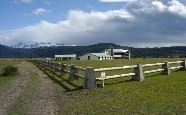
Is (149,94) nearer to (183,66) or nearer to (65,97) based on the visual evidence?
(65,97)

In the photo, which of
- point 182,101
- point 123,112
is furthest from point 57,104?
point 182,101

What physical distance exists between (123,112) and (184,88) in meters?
6.43

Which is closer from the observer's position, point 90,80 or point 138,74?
point 90,80

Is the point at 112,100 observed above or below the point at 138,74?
below

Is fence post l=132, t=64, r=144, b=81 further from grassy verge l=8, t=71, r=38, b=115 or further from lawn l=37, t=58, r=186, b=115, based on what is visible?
grassy verge l=8, t=71, r=38, b=115

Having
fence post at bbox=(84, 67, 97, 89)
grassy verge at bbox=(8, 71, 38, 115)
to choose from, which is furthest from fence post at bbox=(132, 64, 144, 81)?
grassy verge at bbox=(8, 71, 38, 115)

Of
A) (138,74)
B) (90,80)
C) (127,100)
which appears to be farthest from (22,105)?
(138,74)

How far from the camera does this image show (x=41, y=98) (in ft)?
61.7

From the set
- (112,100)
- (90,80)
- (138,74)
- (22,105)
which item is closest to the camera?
(22,105)

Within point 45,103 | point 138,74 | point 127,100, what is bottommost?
point 45,103

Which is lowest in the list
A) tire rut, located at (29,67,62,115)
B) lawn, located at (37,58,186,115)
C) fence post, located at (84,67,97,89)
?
tire rut, located at (29,67,62,115)

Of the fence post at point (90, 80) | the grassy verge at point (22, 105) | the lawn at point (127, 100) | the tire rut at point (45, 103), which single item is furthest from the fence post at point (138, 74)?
the grassy verge at point (22, 105)

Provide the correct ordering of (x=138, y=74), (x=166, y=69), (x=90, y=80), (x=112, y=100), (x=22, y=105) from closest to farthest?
(x=22, y=105) < (x=112, y=100) < (x=90, y=80) < (x=138, y=74) < (x=166, y=69)

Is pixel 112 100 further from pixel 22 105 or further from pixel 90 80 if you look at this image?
pixel 90 80
